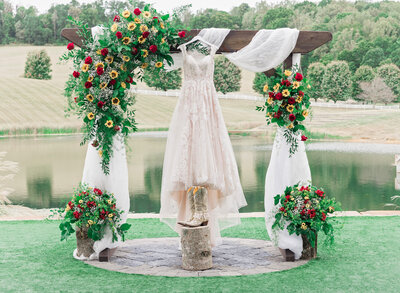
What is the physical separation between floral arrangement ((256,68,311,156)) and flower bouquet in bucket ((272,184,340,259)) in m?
0.41

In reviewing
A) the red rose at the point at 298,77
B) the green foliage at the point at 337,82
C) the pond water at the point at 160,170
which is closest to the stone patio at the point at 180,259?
the red rose at the point at 298,77

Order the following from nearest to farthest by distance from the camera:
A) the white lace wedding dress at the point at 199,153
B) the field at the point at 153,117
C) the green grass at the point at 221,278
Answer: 1. the green grass at the point at 221,278
2. the white lace wedding dress at the point at 199,153
3. the field at the point at 153,117

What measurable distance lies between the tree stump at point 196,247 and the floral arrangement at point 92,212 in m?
0.74

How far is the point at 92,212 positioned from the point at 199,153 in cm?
109

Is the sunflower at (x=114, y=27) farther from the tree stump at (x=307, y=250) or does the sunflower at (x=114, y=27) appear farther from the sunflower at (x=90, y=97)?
the tree stump at (x=307, y=250)

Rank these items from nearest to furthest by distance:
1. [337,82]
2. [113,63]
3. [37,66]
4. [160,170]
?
[113,63] < [160,170] < [337,82] < [37,66]

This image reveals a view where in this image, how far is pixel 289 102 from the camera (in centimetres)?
502

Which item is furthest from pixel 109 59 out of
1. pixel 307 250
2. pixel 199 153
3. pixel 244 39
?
pixel 307 250

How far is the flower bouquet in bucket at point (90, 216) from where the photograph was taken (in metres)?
4.92

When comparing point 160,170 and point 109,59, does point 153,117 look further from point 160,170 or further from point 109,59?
point 109,59

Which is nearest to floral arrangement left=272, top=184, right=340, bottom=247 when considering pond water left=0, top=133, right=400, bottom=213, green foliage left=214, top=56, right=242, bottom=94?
pond water left=0, top=133, right=400, bottom=213

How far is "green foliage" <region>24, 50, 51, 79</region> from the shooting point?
29703 millimetres

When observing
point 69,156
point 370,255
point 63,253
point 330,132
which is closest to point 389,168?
point 330,132

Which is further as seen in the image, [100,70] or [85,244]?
[85,244]
